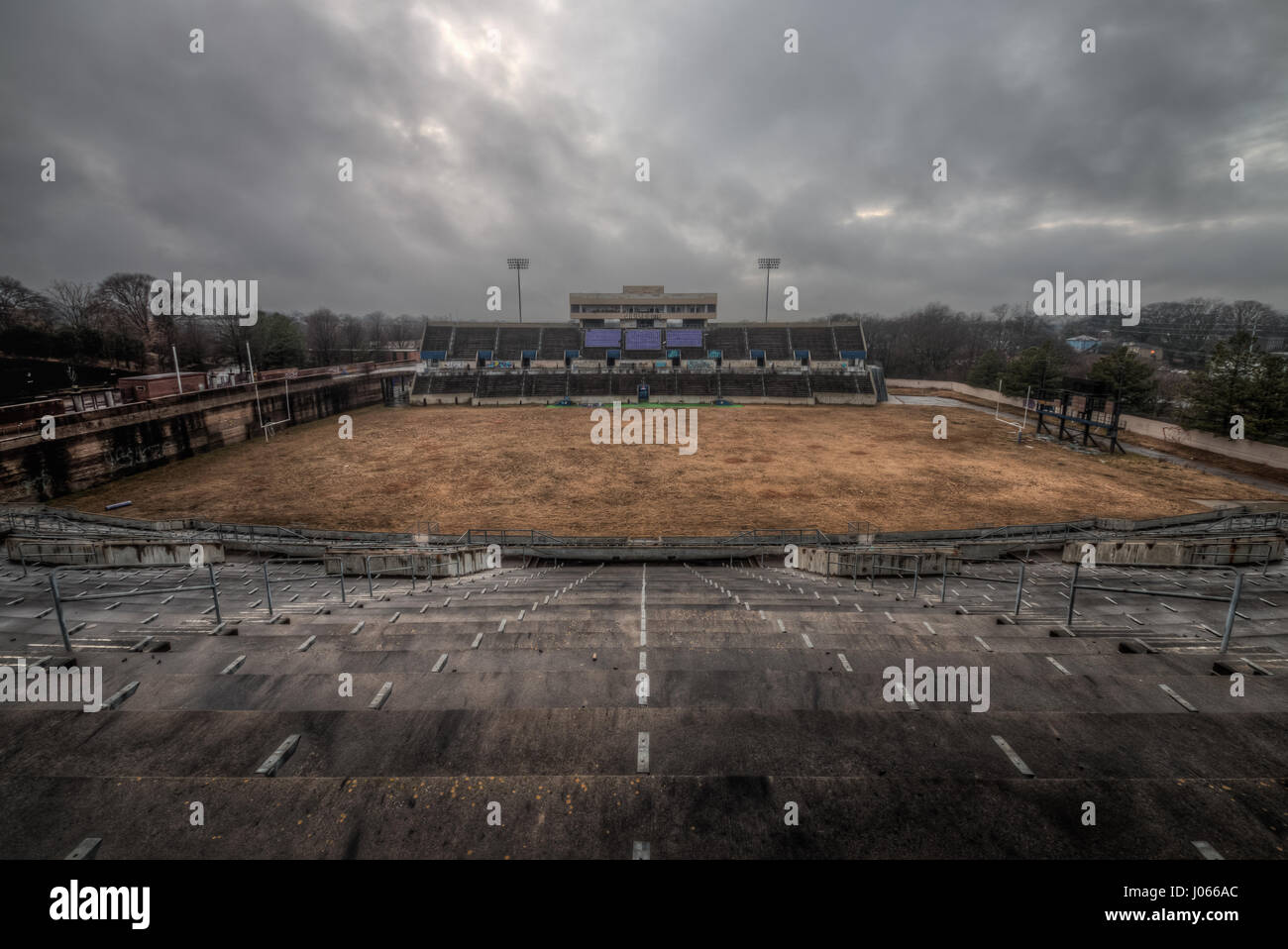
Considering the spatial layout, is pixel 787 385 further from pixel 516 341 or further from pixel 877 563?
pixel 877 563

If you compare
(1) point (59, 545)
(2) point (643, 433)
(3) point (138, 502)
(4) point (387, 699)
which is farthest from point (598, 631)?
(2) point (643, 433)

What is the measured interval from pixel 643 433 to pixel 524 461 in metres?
12.7

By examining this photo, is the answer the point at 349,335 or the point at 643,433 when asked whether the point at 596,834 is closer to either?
the point at 643,433

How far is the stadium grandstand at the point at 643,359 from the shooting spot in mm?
64438

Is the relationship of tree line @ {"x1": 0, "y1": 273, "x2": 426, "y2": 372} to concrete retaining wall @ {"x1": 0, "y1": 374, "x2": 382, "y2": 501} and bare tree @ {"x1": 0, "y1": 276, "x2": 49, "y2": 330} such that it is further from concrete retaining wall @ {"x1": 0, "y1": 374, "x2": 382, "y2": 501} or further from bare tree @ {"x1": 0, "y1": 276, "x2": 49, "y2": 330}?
concrete retaining wall @ {"x1": 0, "y1": 374, "x2": 382, "y2": 501}

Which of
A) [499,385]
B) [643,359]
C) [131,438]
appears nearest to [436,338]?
[499,385]

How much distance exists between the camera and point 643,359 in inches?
2997

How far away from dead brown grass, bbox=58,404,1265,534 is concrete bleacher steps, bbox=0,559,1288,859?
16.5 metres

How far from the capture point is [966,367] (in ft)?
291

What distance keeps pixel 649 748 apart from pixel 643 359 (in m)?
73.6

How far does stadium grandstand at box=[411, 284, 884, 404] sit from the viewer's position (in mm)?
64438

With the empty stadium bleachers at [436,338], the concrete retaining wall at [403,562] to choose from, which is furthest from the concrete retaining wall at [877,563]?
the empty stadium bleachers at [436,338]

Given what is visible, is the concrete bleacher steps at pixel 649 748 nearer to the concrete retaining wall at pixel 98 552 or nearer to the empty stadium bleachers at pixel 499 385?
the concrete retaining wall at pixel 98 552

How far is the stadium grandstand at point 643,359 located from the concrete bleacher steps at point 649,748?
184 feet
